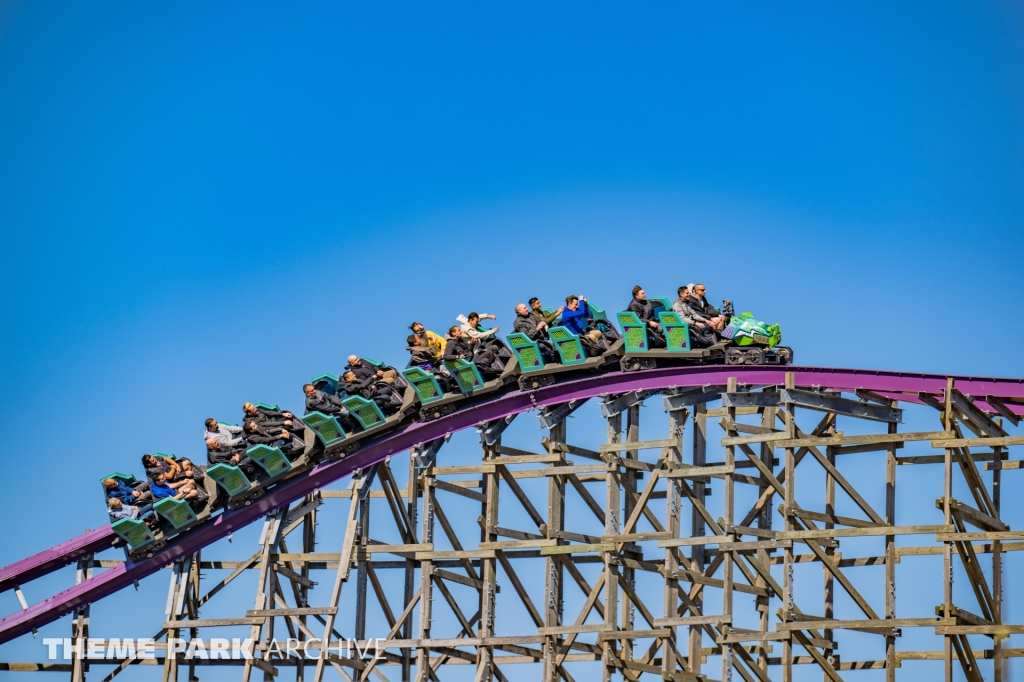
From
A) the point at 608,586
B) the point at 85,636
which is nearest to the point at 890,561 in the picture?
the point at 608,586

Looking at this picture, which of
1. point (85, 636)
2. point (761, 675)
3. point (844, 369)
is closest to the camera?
point (761, 675)

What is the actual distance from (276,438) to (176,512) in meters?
1.38

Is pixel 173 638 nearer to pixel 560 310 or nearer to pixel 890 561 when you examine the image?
pixel 560 310

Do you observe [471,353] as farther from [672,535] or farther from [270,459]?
[672,535]

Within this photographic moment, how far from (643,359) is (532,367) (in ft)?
4.09

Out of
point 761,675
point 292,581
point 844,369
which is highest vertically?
point 844,369

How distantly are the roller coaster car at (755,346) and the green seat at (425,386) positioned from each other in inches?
128

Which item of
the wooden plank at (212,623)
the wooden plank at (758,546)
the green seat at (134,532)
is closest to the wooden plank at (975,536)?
the wooden plank at (758,546)

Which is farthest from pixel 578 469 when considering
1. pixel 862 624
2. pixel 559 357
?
pixel 862 624

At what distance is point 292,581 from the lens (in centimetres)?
2158

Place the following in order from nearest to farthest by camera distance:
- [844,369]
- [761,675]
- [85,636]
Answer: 1. [761,675]
2. [844,369]
3. [85,636]

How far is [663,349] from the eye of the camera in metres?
20.7

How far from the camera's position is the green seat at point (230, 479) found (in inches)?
835

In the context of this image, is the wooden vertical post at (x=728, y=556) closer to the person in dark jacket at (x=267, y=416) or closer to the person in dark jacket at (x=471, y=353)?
the person in dark jacket at (x=471, y=353)
